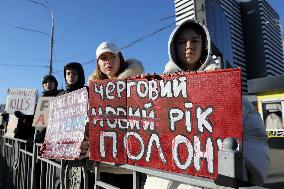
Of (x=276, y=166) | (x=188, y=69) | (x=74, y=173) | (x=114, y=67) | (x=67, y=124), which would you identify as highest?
(x=114, y=67)

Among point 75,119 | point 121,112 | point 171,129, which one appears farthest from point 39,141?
point 171,129

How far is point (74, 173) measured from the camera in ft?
9.32

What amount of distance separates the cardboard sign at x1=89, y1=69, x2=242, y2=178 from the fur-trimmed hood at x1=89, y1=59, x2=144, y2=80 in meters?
0.74

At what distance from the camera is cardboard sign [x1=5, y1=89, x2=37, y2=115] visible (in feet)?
20.9

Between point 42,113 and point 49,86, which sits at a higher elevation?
point 49,86

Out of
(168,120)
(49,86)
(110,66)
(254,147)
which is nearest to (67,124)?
(110,66)

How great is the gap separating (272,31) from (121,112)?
15337 cm

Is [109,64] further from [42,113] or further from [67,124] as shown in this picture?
[42,113]

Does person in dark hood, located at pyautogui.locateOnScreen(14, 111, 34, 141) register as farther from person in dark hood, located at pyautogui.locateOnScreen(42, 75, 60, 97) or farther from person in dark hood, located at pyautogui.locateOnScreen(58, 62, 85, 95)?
person in dark hood, located at pyautogui.locateOnScreen(58, 62, 85, 95)

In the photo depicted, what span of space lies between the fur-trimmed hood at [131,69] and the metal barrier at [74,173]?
815mm

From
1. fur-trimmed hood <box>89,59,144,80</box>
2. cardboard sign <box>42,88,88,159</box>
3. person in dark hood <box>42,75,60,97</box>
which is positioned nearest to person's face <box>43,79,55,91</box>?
person in dark hood <box>42,75,60,97</box>

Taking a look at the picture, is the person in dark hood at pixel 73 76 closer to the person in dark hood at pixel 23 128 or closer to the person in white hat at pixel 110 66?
the person in white hat at pixel 110 66

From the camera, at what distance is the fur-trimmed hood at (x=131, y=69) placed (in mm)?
2944

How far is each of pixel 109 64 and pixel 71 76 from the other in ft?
3.83
